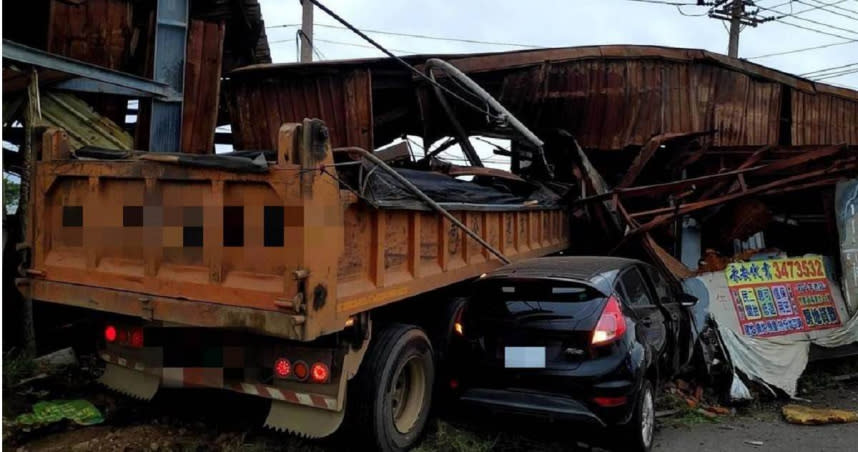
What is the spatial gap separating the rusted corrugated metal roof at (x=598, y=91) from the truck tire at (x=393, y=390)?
6.42 meters

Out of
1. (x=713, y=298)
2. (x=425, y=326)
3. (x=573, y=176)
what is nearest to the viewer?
(x=425, y=326)

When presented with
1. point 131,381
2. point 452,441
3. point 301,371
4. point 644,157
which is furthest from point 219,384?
point 644,157

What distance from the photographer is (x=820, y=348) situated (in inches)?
302

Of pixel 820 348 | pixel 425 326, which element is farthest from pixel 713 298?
pixel 425 326

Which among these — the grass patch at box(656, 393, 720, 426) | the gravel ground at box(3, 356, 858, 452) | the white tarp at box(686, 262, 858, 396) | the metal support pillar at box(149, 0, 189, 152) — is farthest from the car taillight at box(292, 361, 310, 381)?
the metal support pillar at box(149, 0, 189, 152)

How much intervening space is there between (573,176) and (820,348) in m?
4.38

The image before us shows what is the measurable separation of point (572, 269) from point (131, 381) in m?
3.63

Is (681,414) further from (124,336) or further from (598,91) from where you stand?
(598,91)

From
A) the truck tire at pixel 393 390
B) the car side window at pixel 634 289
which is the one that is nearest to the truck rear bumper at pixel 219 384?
the truck tire at pixel 393 390

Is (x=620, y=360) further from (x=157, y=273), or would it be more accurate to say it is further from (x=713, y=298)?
(x=713, y=298)

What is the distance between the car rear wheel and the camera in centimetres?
444

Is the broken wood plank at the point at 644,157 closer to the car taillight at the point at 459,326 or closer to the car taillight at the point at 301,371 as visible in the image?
the car taillight at the point at 459,326

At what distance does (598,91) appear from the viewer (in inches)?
418

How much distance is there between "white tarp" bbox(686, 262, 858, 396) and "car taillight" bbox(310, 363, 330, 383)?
5.06 m
